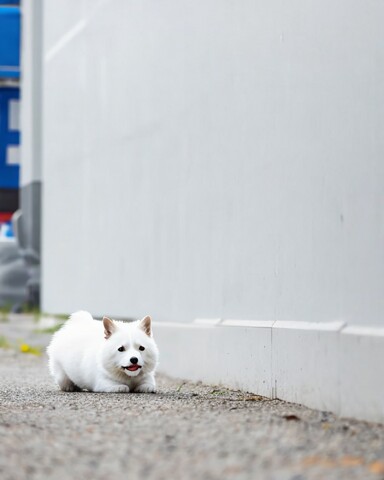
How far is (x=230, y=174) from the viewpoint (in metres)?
9.24

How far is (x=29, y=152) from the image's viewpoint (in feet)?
67.0

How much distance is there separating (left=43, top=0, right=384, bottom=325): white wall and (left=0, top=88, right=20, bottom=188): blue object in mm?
7227

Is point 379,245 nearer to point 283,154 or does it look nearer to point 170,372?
point 283,154

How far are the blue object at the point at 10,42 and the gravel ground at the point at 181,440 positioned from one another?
594 inches

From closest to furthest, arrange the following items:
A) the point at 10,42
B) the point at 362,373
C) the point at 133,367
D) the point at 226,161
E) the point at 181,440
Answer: the point at 181,440 → the point at 362,373 → the point at 133,367 → the point at 226,161 → the point at 10,42

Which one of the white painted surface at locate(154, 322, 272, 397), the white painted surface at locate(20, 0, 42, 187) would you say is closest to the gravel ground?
the white painted surface at locate(154, 322, 272, 397)

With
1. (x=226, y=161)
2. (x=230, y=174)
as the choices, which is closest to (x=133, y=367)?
(x=230, y=174)

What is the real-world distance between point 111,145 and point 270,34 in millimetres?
5449

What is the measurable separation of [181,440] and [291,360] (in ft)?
6.63

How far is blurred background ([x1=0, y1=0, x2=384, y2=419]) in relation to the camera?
6652 millimetres

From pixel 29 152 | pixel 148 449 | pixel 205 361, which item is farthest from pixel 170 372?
pixel 29 152

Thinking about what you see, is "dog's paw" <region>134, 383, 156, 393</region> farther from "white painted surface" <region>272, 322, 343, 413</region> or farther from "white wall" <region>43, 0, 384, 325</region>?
"white painted surface" <region>272, 322, 343, 413</region>

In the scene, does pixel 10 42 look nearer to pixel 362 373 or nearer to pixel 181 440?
pixel 362 373

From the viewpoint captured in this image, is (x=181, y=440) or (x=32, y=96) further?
(x=32, y=96)
